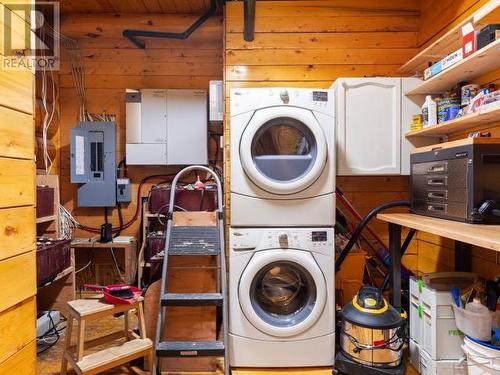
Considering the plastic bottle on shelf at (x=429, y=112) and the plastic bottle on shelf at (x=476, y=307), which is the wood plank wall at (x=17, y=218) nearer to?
the plastic bottle on shelf at (x=476, y=307)

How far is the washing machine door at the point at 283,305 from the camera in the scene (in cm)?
198

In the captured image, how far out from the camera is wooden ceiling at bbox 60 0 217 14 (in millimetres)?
2886

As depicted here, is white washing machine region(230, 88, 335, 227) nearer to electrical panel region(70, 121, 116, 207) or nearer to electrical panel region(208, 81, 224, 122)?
electrical panel region(208, 81, 224, 122)

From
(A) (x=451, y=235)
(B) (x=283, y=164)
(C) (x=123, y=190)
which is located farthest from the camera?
(C) (x=123, y=190)

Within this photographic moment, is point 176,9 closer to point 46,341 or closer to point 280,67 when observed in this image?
point 280,67

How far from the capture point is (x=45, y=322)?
2457 millimetres

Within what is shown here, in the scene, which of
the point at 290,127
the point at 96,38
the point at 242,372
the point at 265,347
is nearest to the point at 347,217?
the point at 290,127

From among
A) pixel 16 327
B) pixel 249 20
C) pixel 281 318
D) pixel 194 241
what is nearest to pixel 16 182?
pixel 16 327

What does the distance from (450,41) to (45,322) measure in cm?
329

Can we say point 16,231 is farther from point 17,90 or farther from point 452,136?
point 452,136

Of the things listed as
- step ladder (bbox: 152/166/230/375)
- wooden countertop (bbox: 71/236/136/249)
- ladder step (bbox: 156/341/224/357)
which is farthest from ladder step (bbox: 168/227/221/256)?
wooden countertop (bbox: 71/236/136/249)

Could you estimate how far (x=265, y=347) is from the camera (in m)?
2.01

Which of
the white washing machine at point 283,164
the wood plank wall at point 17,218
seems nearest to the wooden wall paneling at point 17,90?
the wood plank wall at point 17,218

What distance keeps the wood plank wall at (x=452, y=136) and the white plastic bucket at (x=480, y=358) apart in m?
0.49
